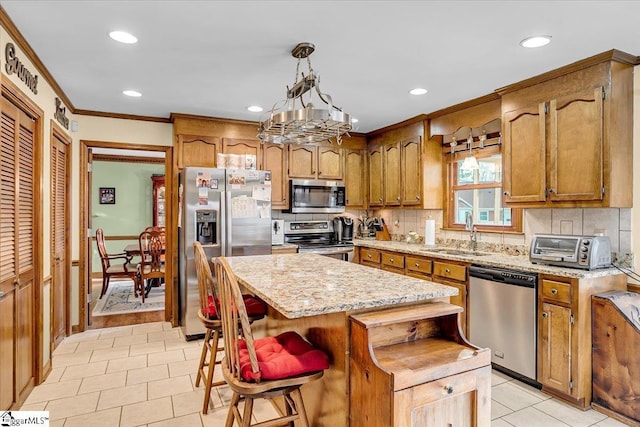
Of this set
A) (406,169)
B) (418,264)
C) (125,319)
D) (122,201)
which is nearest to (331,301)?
(418,264)

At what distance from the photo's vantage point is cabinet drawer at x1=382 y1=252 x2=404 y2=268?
13.7 ft

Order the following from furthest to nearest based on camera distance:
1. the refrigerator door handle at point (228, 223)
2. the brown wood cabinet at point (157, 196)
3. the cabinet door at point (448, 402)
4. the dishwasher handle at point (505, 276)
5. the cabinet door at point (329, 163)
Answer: the brown wood cabinet at point (157, 196)
the cabinet door at point (329, 163)
the refrigerator door handle at point (228, 223)
the dishwasher handle at point (505, 276)
the cabinet door at point (448, 402)

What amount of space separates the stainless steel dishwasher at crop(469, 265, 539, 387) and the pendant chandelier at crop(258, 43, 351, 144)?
68.3 inches

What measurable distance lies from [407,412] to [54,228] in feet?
11.2

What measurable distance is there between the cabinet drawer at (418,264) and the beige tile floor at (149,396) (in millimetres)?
1098

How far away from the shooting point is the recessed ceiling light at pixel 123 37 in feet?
7.67

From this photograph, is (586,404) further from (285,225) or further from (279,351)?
(285,225)

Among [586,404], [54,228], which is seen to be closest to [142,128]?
[54,228]

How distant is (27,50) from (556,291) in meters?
3.88

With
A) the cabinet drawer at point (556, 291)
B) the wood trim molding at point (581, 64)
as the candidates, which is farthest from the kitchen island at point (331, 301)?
the wood trim molding at point (581, 64)

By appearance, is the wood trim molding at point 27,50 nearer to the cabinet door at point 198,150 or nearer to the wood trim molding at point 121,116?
the wood trim molding at point 121,116

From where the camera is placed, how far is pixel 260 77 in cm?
310

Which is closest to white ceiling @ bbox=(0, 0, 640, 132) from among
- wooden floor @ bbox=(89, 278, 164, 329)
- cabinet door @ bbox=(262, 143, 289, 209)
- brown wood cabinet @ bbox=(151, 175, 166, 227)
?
cabinet door @ bbox=(262, 143, 289, 209)

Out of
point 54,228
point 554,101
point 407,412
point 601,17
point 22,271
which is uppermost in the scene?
point 601,17
